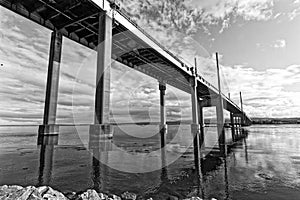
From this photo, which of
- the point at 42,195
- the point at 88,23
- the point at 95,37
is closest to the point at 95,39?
the point at 95,37

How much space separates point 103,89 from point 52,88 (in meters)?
12.2

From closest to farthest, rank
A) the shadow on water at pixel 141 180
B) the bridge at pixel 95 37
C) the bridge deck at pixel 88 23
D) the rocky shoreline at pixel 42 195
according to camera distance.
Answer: the rocky shoreline at pixel 42 195 < the shadow on water at pixel 141 180 < the bridge at pixel 95 37 < the bridge deck at pixel 88 23

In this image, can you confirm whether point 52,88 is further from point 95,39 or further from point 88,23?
point 95,39

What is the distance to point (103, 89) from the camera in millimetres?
18516

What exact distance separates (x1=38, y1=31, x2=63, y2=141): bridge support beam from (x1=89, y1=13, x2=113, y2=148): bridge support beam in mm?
10877

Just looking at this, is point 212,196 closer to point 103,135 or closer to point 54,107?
point 103,135

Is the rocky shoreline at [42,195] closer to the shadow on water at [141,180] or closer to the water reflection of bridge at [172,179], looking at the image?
the shadow on water at [141,180]

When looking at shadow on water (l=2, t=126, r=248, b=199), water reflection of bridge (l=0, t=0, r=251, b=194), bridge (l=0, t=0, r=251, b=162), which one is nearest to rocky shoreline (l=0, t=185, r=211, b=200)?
shadow on water (l=2, t=126, r=248, b=199)

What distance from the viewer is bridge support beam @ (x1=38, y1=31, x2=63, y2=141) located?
24.8 m

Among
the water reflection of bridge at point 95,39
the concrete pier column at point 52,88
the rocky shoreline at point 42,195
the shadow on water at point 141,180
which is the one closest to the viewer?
the rocky shoreline at point 42,195

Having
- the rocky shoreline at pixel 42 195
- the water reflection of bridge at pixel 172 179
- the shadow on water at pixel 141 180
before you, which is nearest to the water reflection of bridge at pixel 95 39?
the water reflection of bridge at pixel 172 179

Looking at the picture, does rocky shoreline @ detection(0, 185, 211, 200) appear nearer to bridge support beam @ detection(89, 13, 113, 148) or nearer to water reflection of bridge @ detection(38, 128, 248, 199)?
water reflection of bridge @ detection(38, 128, 248, 199)

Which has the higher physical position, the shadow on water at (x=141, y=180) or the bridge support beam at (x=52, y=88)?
the bridge support beam at (x=52, y=88)

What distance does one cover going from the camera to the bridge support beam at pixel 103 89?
16656 mm
